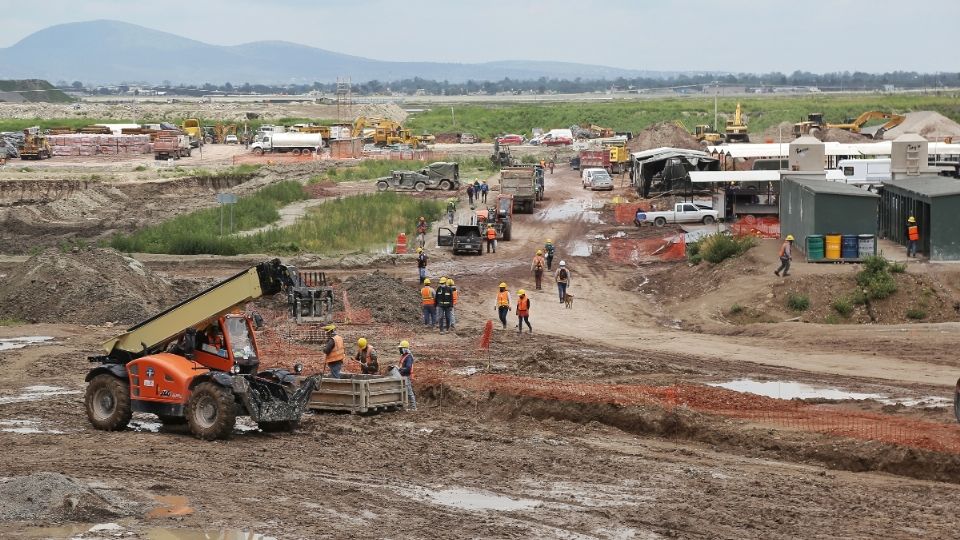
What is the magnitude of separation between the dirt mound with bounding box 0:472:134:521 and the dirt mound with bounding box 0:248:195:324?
19.1 metres

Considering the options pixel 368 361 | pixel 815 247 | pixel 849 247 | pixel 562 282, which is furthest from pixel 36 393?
pixel 849 247

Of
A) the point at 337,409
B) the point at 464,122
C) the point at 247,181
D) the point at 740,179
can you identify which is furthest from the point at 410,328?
the point at 464,122

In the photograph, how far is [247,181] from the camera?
79.2 meters

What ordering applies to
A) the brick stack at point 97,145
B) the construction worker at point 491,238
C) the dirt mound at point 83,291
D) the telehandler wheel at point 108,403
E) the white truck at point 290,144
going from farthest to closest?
the white truck at point 290,144 → the brick stack at point 97,145 → the construction worker at point 491,238 → the dirt mound at point 83,291 → the telehandler wheel at point 108,403

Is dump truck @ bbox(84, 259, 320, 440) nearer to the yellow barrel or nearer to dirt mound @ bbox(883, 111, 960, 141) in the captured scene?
the yellow barrel

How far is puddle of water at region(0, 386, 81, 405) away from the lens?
25375 mm

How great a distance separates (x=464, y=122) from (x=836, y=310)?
11372cm

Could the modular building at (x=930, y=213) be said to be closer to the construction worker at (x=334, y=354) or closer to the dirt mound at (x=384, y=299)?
the dirt mound at (x=384, y=299)

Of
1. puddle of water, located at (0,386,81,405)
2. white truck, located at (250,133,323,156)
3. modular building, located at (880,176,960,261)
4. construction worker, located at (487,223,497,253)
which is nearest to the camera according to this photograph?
puddle of water, located at (0,386,81,405)

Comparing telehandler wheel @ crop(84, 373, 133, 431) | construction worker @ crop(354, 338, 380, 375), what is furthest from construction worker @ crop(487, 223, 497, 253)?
telehandler wheel @ crop(84, 373, 133, 431)

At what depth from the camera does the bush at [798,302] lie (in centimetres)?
3678

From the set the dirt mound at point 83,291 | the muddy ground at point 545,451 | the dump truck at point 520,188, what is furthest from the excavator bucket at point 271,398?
the dump truck at point 520,188

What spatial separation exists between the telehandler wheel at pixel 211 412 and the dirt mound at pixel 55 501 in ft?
11.8

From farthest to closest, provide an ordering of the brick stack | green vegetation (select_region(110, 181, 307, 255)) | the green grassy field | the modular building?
1. the green grassy field
2. the brick stack
3. green vegetation (select_region(110, 181, 307, 255))
4. the modular building
